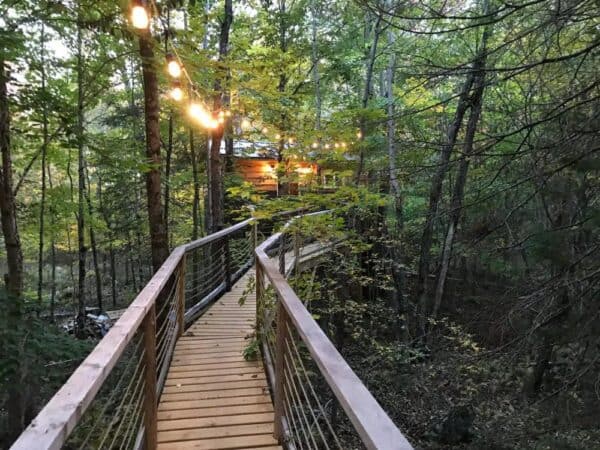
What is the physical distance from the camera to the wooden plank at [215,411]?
115 inches

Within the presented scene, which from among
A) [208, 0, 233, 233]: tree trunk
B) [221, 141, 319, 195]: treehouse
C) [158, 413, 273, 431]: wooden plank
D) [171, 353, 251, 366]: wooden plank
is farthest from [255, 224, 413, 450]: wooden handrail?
[221, 141, 319, 195]: treehouse

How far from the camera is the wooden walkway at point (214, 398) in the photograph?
8.70 ft

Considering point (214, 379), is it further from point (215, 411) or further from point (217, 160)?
point (217, 160)

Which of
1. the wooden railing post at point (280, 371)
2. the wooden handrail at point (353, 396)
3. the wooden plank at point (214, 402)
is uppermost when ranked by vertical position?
the wooden handrail at point (353, 396)

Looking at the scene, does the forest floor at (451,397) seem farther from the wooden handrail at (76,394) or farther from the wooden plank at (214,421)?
the wooden handrail at (76,394)

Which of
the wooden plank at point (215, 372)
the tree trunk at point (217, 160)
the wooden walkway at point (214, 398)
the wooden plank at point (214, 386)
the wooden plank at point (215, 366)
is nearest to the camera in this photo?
the wooden walkway at point (214, 398)

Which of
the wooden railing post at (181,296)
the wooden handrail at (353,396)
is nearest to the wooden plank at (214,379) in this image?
the wooden railing post at (181,296)

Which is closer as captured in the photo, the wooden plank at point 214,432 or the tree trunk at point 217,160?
the wooden plank at point 214,432

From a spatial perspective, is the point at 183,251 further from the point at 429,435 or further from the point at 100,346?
the point at 429,435

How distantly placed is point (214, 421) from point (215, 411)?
145mm

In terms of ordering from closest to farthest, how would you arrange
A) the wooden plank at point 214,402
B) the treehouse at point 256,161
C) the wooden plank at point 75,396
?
the wooden plank at point 75,396 → the wooden plank at point 214,402 → the treehouse at point 256,161

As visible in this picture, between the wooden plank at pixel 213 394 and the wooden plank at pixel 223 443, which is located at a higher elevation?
the wooden plank at pixel 213 394

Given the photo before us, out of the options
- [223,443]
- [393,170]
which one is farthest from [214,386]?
[393,170]

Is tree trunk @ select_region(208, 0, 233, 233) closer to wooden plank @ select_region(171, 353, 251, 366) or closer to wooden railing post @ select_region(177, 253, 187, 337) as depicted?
wooden railing post @ select_region(177, 253, 187, 337)
